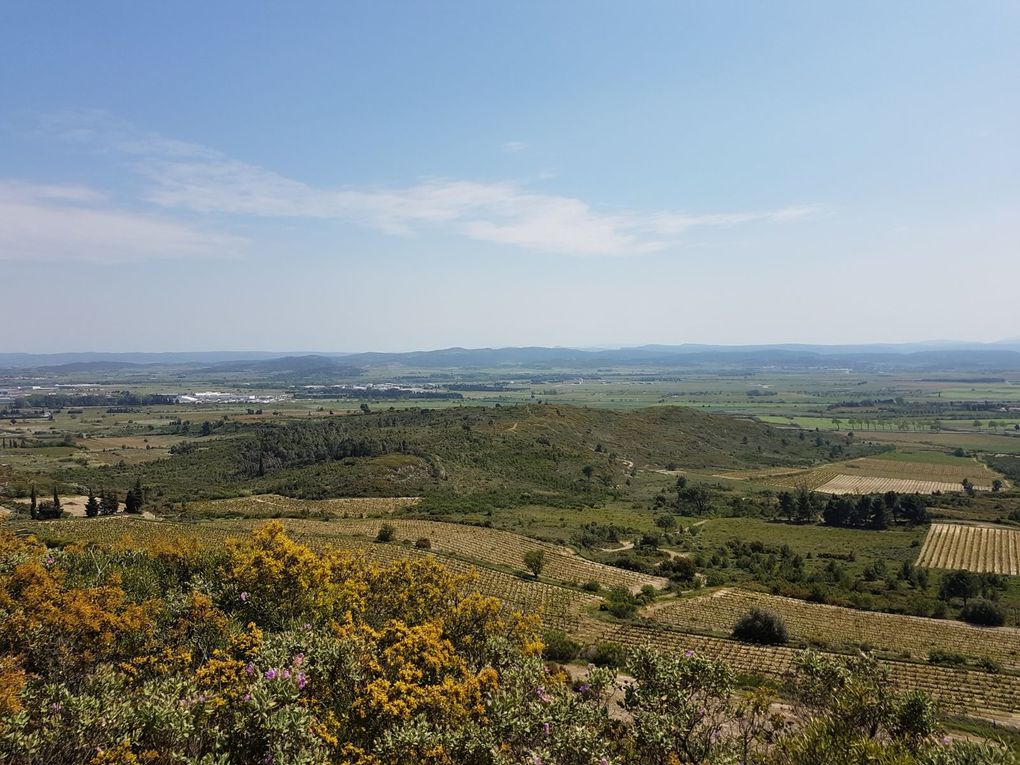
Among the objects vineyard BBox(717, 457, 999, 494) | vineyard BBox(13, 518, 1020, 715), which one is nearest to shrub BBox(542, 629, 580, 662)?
vineyard BBox(13, 518, 1020, 715)

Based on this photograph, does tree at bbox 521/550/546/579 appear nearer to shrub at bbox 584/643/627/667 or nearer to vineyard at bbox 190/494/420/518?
shrub at bbox 584/643/627/667

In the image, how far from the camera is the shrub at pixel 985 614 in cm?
4947

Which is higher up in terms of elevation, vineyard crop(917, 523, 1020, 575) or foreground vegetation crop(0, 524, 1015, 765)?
foreground vegetation crop(0, 524, 1015, 765)

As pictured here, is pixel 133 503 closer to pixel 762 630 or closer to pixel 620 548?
pixel 620 548

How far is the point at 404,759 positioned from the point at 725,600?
50.1 metres

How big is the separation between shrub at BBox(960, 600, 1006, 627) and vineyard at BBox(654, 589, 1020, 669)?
1341mm

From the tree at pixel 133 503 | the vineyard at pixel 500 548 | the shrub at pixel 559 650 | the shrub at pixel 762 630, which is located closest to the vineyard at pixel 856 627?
the shrub at pixel 762 630

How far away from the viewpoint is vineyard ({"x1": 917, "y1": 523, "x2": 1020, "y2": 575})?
69.1 m

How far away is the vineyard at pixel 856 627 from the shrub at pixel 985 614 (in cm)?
134

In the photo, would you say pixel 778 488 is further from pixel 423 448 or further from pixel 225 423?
pixel 225 423

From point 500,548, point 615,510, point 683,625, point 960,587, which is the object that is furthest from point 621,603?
point 615,510

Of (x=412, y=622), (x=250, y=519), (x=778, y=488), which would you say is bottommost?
(x=778, y=488)

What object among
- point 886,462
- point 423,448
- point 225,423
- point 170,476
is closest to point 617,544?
point 423,448

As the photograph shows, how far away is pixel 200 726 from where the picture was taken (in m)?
12.5
